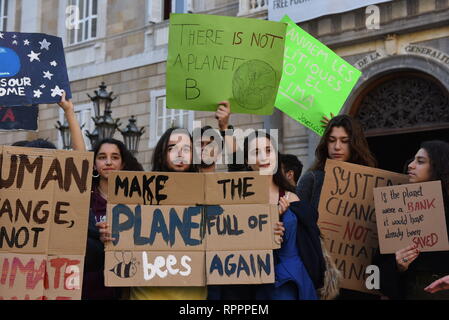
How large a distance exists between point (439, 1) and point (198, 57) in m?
6.74

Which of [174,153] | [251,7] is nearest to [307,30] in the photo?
[251,7]

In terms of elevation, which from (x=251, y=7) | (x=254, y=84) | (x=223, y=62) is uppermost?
(x=251, y=7)

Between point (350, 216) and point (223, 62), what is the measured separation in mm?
1234

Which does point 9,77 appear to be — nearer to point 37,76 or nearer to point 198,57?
point 37,76

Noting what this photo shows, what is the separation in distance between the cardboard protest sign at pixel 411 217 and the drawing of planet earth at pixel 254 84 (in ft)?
3.19

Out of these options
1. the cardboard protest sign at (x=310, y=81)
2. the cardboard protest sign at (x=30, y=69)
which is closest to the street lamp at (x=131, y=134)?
the cardboard protest sign at (x=310, y=81)

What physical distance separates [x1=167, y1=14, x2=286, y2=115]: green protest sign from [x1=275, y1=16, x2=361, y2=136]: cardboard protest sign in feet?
2.15

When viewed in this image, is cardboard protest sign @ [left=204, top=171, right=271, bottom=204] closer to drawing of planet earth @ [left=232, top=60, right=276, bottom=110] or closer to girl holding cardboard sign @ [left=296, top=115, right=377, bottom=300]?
girl holding cardboard sign @ [left=296, top=115, right=377, bottom=300]

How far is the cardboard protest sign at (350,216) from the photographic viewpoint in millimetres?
4426

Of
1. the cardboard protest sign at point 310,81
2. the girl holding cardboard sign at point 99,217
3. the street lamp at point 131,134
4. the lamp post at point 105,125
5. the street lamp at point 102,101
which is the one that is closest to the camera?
the girl holding cardboard sign at point 99,217

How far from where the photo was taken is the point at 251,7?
43.0 feet

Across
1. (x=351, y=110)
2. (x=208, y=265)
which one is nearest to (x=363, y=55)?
(x=351, y=110)

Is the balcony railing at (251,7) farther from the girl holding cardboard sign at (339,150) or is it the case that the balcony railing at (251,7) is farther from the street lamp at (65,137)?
the girl holding cardboard sign at (339,150)

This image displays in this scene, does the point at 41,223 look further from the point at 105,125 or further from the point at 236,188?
the point at 105,125
